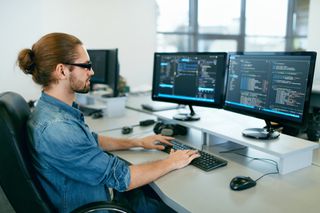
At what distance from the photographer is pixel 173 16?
5.22 metres

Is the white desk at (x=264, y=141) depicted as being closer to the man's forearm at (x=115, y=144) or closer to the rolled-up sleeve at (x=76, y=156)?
the man's forearm at (x=115, y=144)

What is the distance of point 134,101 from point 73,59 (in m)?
1.99

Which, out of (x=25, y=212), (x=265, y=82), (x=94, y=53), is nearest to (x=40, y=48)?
(x=25, y=212)

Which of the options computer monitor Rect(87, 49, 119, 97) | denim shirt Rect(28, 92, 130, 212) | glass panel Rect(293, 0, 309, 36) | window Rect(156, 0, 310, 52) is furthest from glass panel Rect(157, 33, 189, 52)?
denim shirt Rect(28, 92, 130, 212)

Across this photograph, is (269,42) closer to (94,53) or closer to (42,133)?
(94,53)

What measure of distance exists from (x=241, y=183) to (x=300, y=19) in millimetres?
6519

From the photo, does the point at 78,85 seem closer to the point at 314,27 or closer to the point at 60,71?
the point at 60,71

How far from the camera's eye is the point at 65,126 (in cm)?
115

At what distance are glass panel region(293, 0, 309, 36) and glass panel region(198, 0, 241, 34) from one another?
5.41 feet

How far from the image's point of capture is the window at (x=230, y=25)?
522cm

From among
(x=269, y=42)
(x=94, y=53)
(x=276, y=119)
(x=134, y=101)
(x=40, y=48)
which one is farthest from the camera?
(x=269, y=42)

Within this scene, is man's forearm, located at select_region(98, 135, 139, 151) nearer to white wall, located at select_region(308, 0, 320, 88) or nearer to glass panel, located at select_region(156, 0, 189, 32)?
white wall, located at select_region(308, 0, 320, 88)

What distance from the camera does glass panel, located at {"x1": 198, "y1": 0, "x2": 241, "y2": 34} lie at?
5484 millimetres

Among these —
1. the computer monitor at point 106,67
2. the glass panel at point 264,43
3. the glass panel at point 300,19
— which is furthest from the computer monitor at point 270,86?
the glass panel at point 300,19
